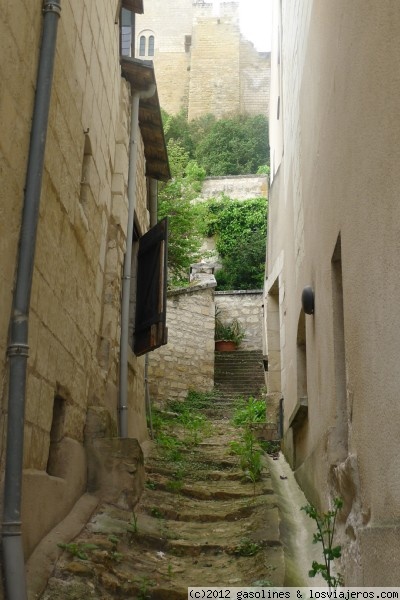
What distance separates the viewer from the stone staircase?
13602 millimetres

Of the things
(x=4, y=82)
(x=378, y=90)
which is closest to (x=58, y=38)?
(x=4, y=82)

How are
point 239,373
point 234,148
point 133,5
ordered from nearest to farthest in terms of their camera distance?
point 133,5 → point 239,373 → point 234,148

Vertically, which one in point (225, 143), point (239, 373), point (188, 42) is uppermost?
point (188, 42)

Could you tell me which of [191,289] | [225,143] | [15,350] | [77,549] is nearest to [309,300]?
[77,549]

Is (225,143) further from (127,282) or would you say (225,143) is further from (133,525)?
(133,525)

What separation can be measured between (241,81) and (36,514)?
1589 inches

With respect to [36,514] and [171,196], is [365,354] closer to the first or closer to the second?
[36,514]

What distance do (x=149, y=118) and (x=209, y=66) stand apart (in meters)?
35.3

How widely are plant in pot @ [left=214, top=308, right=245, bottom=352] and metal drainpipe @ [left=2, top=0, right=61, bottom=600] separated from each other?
12.6m

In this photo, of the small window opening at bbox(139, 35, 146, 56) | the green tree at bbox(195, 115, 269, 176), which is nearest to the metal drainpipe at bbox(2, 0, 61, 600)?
the green tree at bbox(195, 115, 269, 176)

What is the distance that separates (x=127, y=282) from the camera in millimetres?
6559

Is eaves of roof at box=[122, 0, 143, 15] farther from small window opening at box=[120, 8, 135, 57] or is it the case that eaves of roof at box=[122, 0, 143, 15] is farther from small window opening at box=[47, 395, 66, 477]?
small window opening at box=[47, 395, 66, 477]

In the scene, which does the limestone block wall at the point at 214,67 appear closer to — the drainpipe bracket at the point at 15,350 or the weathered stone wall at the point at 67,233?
the weathered stone wall at the point at 67,233

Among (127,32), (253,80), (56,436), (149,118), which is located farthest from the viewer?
(253,80)
